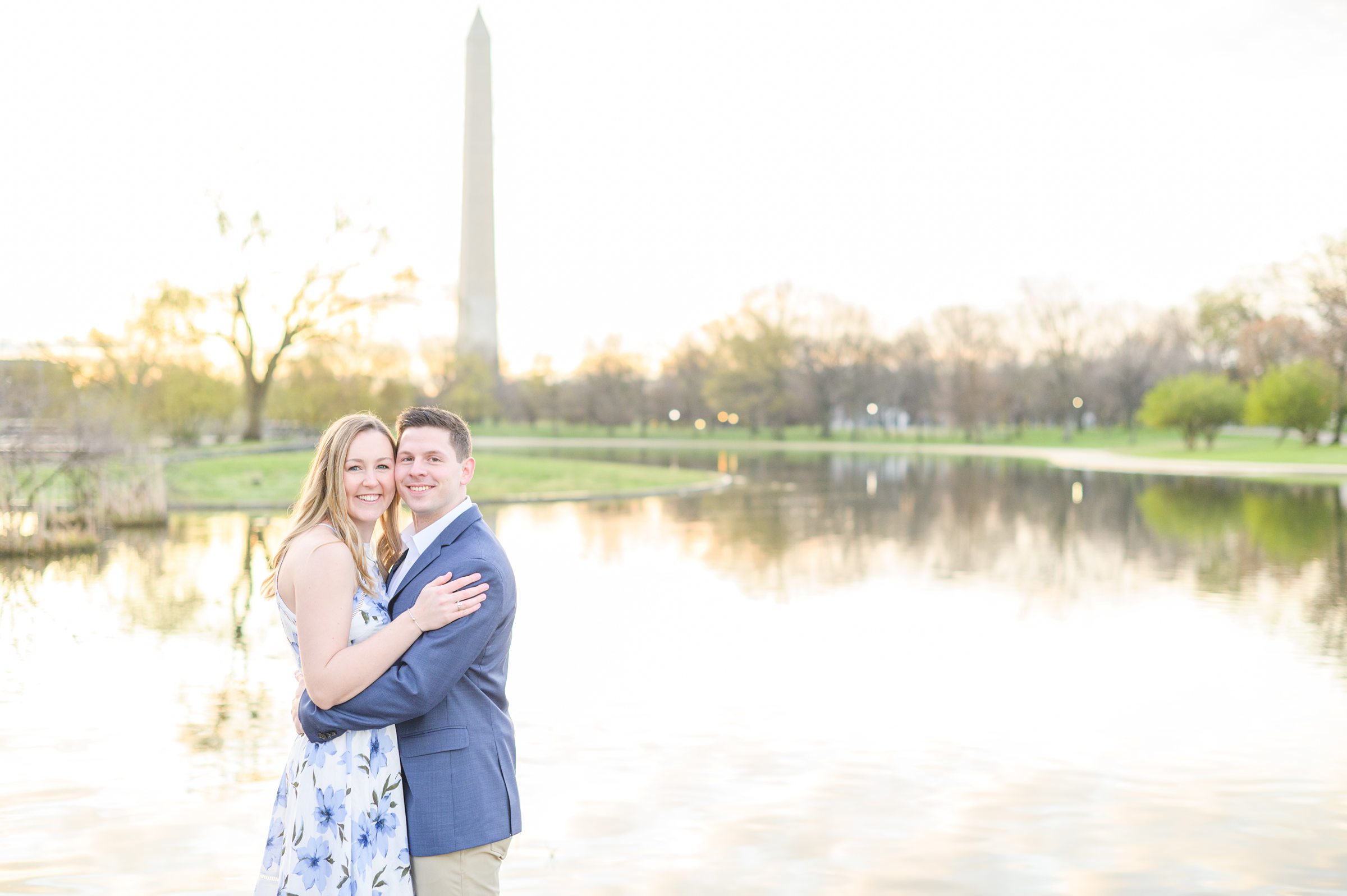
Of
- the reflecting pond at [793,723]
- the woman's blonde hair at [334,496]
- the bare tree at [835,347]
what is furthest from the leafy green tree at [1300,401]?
the woman's blonde hair at [334,496]

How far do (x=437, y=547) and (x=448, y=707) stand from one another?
1.45 ft

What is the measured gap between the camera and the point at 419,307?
43.8 m

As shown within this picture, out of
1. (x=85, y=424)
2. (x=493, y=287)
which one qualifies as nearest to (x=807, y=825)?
(x=85, y=424)

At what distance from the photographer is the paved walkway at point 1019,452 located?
43844 mm

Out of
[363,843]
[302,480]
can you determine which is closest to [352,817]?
[363,843]

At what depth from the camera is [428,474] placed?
3.31 m

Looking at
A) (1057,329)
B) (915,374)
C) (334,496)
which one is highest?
(1057,329)

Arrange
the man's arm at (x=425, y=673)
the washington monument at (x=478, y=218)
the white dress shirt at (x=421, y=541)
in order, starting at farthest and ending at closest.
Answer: the washington monument at (x=478, y=218) < the white dress shirt at (x=421, y=541) < the man's arm at (x=425, y=673)

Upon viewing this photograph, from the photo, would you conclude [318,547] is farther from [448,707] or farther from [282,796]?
[282,796]

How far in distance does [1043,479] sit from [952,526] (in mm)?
17231

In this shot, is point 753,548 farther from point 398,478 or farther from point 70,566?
point 398,478

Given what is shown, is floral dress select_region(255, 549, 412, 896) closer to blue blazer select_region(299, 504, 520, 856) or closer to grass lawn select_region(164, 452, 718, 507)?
blue blazer select_region(299, 504, 520, 856)

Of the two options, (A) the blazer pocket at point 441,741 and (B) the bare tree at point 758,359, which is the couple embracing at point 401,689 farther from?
(B) the bare tree at point 758,359

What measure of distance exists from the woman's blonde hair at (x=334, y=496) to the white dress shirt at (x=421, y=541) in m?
0.08
